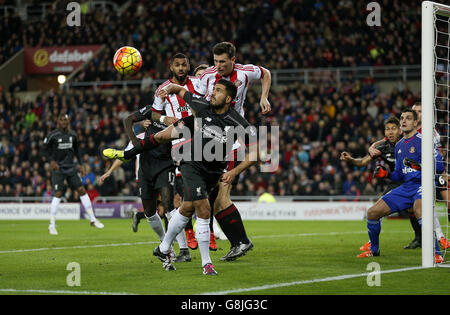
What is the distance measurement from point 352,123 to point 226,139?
56.1 ft

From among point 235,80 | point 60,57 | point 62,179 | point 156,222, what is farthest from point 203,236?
point 60,57

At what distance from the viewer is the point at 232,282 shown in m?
6.91

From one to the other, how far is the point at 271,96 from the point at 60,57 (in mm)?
12575

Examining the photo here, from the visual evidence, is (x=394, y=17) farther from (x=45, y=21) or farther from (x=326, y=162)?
(x=45, y=21)

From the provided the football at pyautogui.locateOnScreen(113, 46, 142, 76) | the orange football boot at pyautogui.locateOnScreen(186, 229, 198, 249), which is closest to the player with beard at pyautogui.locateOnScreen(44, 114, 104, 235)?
the football at pyautogui.locateOnScreen(113, 46, 142, 76)

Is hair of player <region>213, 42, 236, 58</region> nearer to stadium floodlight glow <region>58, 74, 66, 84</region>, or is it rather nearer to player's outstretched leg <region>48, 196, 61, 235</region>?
player's outstretched leg <region>48, 196, 61, 235</region>

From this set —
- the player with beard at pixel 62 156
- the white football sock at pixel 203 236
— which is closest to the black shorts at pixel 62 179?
the player with beard at pixel 62 156

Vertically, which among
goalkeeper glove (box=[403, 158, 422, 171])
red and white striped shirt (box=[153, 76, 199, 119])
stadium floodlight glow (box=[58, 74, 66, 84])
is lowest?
goalkeeper glove (box=[403, 158, 422, 171])

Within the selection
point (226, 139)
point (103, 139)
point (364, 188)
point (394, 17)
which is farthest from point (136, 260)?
point (394, 17)

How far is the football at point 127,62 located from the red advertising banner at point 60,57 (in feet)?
78.3

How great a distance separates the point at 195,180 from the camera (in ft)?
25.3

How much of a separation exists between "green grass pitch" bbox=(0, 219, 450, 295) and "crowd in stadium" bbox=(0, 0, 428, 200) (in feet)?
36.0

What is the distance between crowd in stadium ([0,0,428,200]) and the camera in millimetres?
23766

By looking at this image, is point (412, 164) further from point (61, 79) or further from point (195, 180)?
point (61, 79)
